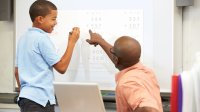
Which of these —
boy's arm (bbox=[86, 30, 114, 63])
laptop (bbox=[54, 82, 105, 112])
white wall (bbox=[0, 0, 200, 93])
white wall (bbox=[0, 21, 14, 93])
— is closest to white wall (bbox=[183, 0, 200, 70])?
white wall (bbox=[0, 0, 200, 93])

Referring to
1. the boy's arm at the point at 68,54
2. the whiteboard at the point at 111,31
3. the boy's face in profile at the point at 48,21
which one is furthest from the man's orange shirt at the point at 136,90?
the whiteboard at the point at 111,31

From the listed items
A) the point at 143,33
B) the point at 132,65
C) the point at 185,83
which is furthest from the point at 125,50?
the point at 143,33

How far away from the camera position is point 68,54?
1955mm

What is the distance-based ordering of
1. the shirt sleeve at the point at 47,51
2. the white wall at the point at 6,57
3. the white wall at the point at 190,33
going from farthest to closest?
the white wall at the point at 6,57, the white wall at the point at 190,33, the shirt sleeve at the point at 47,51

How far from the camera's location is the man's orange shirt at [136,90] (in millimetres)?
1215

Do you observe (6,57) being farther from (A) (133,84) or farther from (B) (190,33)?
(A) (133,84)

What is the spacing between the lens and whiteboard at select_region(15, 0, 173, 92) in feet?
7.05

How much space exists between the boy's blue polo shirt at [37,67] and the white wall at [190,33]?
83cm

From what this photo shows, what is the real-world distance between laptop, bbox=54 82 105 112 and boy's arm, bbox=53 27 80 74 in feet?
0.29

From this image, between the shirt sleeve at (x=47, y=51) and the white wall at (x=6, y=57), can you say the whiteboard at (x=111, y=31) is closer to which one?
the white wall at (x=6, y=57)

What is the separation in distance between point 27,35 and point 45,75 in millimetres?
243

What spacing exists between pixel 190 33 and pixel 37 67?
3.16 ft

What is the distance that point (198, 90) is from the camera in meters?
0.78

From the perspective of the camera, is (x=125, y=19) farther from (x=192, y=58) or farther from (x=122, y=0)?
(x=192, y=58)
